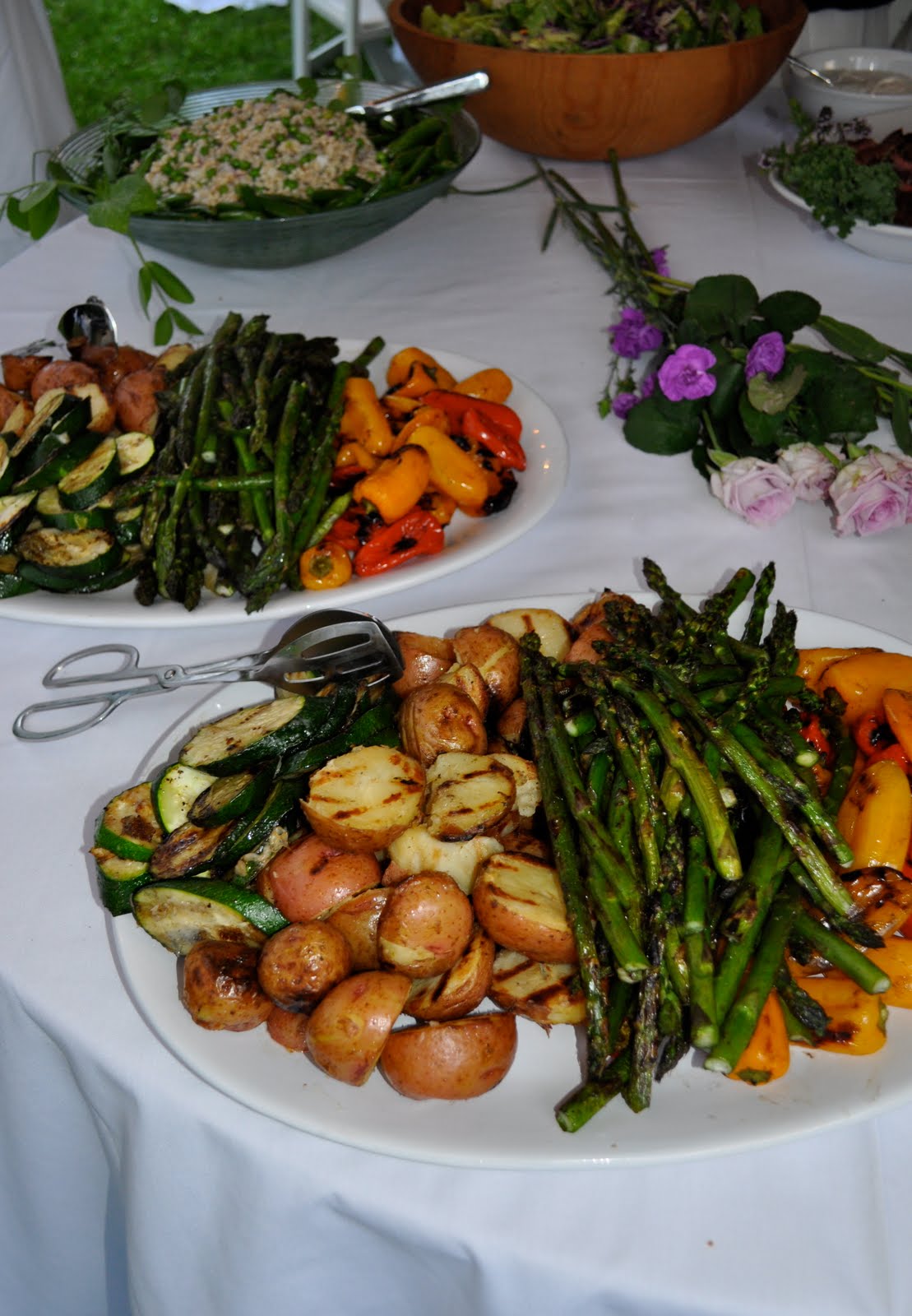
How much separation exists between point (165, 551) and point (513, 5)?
9.29 feet

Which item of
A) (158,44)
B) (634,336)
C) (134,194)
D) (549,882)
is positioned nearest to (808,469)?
(634,336)

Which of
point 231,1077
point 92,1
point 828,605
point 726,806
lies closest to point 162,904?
point 231,1077

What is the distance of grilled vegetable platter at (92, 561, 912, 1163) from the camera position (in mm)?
1271

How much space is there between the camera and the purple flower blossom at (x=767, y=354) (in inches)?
95.2

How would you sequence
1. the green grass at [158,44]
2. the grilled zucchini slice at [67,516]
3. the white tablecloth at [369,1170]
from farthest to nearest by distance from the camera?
the green grass at [158,44], the grilled zucchini slice at [67,516], the white tablecloth at [369,1170]

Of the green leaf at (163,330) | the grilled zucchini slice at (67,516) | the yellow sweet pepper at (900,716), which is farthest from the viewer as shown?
A: the green leaf at (163,330)

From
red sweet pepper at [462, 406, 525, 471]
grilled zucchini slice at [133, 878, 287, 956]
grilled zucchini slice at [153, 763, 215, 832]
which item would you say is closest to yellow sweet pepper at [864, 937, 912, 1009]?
grilled zucchini slice at [133, 878, 287, 956]

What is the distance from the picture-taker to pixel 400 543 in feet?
7.35

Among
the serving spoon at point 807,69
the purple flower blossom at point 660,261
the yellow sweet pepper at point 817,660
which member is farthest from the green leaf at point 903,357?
the serving spoon at point 807,69

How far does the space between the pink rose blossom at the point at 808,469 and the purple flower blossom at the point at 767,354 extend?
0.61ft

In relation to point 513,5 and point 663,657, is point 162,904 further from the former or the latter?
point 513,5

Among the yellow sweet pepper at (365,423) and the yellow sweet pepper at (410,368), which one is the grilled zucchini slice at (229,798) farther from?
the yellow sweet pepper at (410,368)

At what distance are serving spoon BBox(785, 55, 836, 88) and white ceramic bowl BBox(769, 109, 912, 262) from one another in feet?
0.77

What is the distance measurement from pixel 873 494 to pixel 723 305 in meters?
0.65
